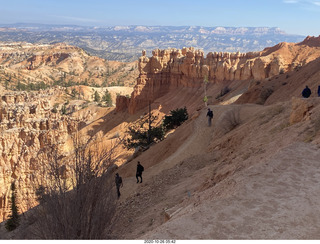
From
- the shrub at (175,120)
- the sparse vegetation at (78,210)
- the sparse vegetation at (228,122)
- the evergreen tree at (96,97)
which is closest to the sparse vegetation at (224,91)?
the shrub at (175,120)

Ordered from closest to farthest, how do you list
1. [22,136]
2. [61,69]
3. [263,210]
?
[263,210] → [22,136] → [61,69]

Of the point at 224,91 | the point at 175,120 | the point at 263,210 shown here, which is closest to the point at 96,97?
the point at 224,91

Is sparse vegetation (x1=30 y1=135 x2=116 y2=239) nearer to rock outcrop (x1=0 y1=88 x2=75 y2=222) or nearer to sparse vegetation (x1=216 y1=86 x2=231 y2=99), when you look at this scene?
rock outcrop (x1=0 y1=88 x2=75 y2=222)

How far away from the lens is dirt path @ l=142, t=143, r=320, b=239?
4.51 meters

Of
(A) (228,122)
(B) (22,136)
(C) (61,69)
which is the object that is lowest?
(C) (61,69)

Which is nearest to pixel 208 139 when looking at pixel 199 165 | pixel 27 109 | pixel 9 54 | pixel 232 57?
pixel 199 165

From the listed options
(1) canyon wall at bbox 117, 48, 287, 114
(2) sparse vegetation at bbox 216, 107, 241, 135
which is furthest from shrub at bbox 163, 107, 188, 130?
(1) canyon wall at bbox 117, 48, 287, 114

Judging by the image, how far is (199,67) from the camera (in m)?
45.5

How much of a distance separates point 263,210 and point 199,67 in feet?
137

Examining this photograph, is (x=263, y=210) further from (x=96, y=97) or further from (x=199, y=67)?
(x=96, y=97)

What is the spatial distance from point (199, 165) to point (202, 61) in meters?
35.3

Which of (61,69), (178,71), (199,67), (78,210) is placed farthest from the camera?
(61,69)

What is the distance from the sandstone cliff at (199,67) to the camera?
129 feet

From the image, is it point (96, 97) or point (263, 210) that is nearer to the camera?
point (263, 210)
